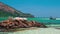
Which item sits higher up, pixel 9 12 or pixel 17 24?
pixel 9 12

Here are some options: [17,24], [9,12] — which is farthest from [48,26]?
[9,12]

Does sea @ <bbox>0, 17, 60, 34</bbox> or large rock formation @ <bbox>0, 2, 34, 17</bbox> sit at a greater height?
large rock formation @ <bbox>0, 2, 34, 17</bbox>

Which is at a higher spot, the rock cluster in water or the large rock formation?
the large rock formation

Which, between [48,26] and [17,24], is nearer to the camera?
[17,24]

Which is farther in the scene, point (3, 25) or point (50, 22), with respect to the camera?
point (50, 22)

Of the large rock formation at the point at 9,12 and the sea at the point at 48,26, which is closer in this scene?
the sea at the point at 48,26

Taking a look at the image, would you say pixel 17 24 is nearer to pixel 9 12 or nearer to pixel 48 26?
pixel 9 12

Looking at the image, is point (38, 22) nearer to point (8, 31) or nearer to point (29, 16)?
point (29, 16)

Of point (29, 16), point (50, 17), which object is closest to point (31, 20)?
point (29, 16)

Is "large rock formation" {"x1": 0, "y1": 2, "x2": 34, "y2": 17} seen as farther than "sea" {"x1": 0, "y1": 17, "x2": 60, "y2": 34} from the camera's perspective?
Yes

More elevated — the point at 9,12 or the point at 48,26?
the point at 9,12

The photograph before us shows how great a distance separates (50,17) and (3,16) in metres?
1.18

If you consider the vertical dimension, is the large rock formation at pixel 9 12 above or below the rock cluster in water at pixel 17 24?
above

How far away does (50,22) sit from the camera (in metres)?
4.82
